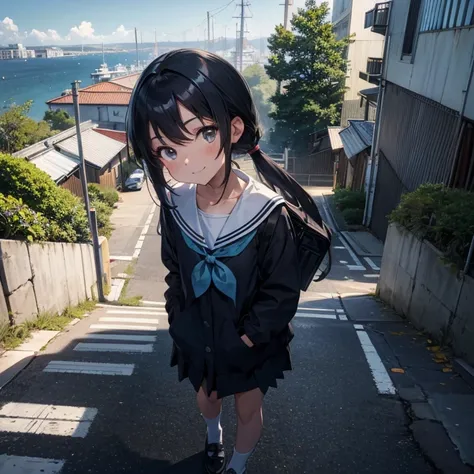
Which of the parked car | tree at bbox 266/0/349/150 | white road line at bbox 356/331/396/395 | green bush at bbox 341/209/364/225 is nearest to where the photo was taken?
white road line at bbox 356/331/396/395

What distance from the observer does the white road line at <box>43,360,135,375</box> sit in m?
3.65

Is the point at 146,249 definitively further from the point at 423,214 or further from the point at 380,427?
the point at 380,427

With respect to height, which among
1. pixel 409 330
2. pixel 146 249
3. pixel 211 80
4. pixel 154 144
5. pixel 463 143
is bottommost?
pixel 146 249

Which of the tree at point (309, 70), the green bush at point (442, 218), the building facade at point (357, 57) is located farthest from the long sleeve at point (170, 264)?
the tree at point (309, 70)

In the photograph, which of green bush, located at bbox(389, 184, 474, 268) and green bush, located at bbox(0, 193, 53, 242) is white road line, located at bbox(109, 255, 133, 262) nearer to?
green bush, located at bbox(0, 193, 53, 242)

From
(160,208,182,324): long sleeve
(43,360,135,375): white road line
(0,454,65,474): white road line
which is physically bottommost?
(43,360,135,375): white road line

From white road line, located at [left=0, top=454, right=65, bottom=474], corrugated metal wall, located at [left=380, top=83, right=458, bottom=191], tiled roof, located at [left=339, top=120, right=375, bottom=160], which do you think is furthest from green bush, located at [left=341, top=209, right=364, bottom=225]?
white road line, located at [left=0, top=454, right=65, bottom=474]

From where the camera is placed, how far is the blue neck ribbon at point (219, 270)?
2.20 m

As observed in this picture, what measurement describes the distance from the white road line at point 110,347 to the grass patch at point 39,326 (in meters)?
0.59

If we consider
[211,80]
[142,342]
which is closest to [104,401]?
[142,342]

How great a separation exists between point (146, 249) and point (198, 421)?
1252 cm

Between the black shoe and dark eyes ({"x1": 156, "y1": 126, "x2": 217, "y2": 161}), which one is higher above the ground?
dark eyes ({"x1": 156, "y1": 126, "x2": 217, "y2": 161})

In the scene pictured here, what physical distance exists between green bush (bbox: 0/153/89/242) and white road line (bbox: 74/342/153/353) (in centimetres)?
227

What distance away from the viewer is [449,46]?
26.1 ft
